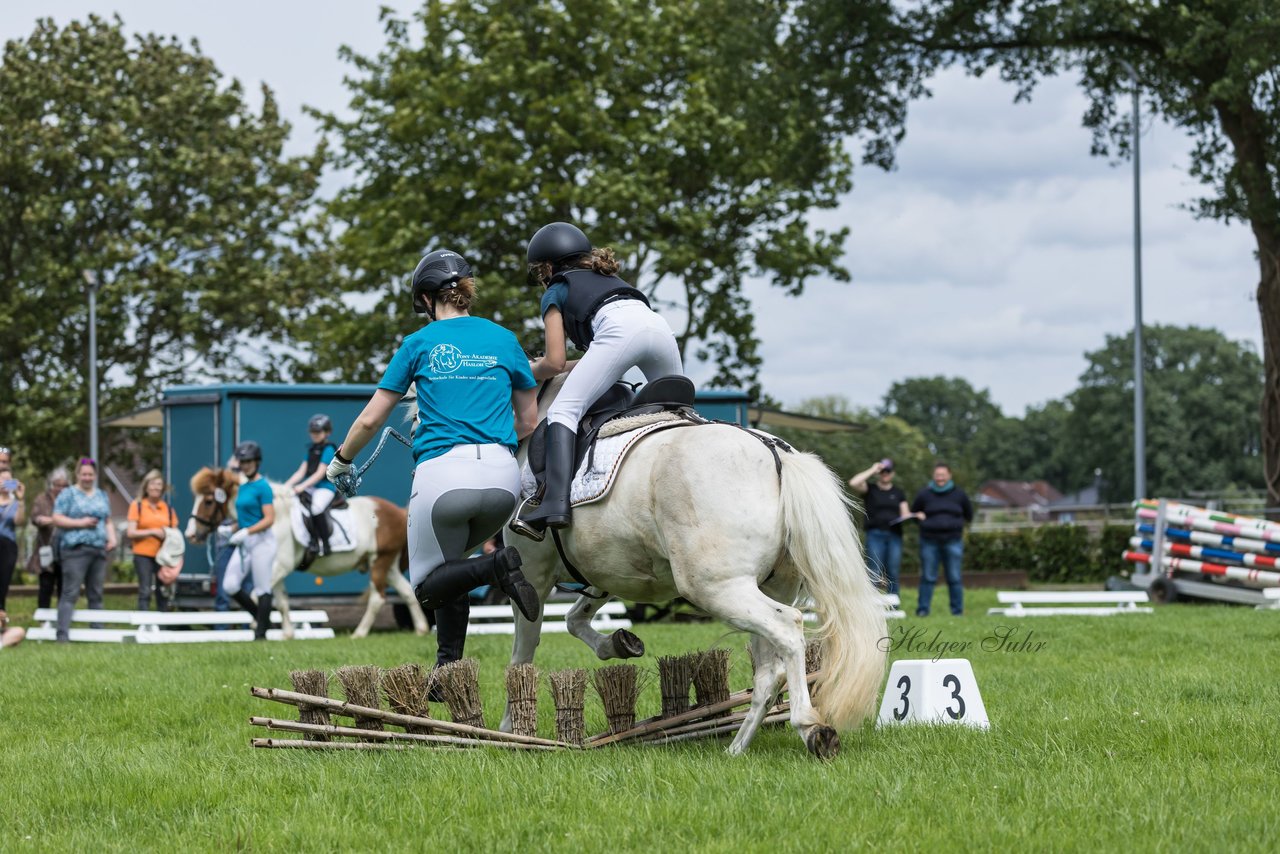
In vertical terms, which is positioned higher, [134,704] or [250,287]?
[250,287]

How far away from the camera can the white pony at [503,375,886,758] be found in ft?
19.2

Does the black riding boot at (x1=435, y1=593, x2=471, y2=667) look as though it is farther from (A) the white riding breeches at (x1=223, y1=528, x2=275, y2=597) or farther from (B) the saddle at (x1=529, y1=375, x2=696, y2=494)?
(A) the white riding breeches at (x1=223, y1=528, x2=275, y2=597)

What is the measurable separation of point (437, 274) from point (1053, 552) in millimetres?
24636

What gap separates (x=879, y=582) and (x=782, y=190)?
79.3 feet

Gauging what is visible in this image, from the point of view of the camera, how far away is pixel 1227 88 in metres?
19.6

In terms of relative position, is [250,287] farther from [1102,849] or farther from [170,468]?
[1102,849]

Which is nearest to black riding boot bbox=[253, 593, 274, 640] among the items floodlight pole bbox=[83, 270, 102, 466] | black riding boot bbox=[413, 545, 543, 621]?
black riding boot bbox=[413, 545, 543, 621]

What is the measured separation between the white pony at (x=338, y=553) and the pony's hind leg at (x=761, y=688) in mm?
10141

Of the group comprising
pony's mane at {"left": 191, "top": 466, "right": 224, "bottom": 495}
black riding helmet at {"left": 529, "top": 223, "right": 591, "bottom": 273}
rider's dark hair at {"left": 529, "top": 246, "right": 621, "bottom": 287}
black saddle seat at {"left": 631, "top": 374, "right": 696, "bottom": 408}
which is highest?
black riding helmet at {"left": 529, "top": 223, "right": 591, "bottom": 273}

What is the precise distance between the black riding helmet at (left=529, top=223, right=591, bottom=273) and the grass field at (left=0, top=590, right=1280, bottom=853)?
2.41 m

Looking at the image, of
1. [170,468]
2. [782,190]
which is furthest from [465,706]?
[782,190]

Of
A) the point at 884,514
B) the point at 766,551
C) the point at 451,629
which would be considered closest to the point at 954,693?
the point at 766,551

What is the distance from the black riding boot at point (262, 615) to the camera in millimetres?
15320
